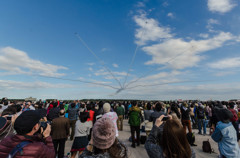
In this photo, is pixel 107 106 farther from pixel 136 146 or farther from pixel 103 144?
pixel 103 144

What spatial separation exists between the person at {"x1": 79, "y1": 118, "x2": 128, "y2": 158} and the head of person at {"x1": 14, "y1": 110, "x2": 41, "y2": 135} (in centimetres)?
85

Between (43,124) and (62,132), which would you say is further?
(62,132)

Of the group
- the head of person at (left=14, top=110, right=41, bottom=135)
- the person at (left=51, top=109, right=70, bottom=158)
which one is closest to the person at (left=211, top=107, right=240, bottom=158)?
the head of person at (left=14, top=110, right=41, bottom=135)

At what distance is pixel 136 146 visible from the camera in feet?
22.4

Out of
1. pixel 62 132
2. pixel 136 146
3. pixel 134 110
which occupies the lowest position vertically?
pixel 136 146

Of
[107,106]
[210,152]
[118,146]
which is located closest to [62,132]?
[107,106]

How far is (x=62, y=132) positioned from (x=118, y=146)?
3.95 m

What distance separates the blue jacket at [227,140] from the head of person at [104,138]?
302cm

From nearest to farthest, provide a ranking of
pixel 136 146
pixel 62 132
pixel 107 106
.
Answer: pixel 62 132 < pixel 107 106 < pixel 136 146

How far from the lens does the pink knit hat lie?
56.6 inches

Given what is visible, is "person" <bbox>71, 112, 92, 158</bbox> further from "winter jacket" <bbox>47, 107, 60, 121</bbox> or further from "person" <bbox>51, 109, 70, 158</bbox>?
"winter jacket" <bbox>47, 107, 60, 121</bbox>

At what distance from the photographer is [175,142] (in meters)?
1.57

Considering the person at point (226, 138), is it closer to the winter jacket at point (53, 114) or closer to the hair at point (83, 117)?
the hair at point (83, 117)

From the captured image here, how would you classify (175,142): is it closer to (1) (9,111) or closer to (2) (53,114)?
(1) (9,111)
